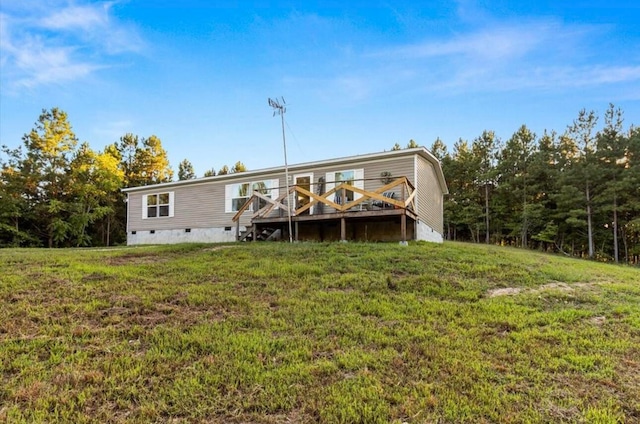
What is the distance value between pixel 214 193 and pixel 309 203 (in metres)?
6.17

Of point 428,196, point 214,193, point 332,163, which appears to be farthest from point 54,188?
point 428,196

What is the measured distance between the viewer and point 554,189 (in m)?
25.8

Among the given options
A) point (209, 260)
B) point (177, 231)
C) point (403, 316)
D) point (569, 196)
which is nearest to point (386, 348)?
point (403, 316)

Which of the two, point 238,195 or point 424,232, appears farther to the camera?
point 238,195

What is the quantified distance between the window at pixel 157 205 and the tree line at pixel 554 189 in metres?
21.4

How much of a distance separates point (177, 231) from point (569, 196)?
22.9m

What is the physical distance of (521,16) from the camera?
973cm

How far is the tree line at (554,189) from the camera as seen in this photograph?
22062mm

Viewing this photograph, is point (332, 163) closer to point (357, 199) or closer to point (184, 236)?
point (357, 199)

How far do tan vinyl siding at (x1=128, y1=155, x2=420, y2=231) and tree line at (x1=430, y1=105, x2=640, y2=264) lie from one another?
12878 mm

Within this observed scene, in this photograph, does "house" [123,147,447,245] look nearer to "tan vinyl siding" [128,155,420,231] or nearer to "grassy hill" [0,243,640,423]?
"tan vinyl siding" [128,155,420,231]

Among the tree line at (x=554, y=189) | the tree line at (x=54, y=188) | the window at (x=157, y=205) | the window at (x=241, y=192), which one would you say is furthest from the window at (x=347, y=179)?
the tree line at (x=54, y=188)

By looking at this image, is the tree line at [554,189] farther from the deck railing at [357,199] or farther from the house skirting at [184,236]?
the house skirting at [184,236]

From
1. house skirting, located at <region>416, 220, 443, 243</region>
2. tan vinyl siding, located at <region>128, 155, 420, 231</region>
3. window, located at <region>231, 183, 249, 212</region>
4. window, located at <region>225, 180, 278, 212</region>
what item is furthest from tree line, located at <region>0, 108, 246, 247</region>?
house skirting, located at <region>416, 220, 443, 243</region>
